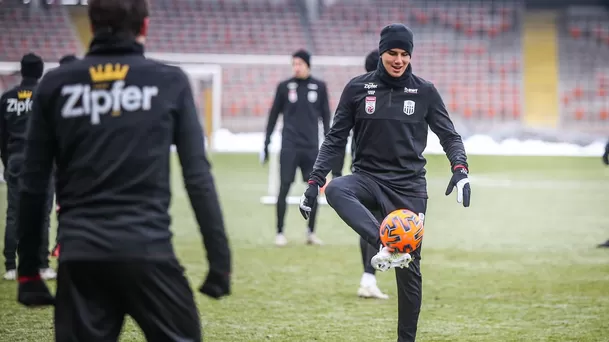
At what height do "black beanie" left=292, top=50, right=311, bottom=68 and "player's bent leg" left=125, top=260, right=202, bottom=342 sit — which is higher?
"black beanie" left=292, top=50, right=311, bottom=68

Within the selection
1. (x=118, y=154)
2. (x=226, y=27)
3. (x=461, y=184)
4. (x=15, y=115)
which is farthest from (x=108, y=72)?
(x=226, y=27)

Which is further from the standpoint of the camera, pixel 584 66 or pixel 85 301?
pixel 584 66

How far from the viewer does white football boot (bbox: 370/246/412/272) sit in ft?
17.3

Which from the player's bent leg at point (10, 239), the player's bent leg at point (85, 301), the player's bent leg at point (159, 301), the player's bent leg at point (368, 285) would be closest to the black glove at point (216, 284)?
the player's bent leg at point (159, 301)

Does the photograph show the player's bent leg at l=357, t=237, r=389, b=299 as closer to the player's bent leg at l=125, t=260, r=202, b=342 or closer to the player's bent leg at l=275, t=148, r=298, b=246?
the player's bent leg at l=275, t=148, r=298, b=246

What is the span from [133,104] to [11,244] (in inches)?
239

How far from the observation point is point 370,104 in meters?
5.99

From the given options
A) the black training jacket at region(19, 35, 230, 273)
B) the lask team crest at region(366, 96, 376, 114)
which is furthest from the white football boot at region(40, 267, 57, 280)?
the black training jacket at region(19, 35, 230, 273)

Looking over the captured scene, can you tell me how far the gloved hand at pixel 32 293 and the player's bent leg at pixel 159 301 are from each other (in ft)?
1.30

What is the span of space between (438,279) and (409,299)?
339cm

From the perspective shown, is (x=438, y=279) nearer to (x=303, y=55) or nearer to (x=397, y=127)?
(x=397, y=127)

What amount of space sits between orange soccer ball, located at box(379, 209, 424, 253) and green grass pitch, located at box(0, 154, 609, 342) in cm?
131

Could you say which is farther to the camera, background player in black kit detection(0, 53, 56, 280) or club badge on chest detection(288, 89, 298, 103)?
club badge on chest detection(288, 89, 298, 103)

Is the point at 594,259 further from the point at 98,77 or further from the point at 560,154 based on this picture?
the point at 560,154
